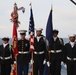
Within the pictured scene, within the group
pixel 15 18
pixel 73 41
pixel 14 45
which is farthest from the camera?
pixel 15 18

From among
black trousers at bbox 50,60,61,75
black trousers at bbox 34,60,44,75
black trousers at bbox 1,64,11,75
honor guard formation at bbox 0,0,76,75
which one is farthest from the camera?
black trousers at bbox 1,64,11,75

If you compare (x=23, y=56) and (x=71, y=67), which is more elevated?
(x=23, y=56)

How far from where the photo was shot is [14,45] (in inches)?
491

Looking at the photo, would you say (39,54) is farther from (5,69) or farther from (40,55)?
(5,69)

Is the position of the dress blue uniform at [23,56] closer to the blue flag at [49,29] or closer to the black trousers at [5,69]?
the black trousers at [5,69]

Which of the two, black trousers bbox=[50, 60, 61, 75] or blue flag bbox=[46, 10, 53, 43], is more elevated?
blue flag bbox=[46, 10, 53, 43]

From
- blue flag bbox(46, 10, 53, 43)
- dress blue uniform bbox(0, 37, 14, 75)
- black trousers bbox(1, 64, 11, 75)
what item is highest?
blue flag bbox(46, 10, 53, 43)

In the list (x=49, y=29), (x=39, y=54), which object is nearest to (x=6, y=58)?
(x=39, y=54)

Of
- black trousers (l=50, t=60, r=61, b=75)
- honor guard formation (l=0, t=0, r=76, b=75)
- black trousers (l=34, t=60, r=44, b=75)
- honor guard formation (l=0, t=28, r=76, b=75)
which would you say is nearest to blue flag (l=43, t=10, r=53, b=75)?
honor guard formation (l=0, t=0, r=76, b=75)

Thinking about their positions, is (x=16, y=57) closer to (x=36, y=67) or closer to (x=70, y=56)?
(x=36, y=67)

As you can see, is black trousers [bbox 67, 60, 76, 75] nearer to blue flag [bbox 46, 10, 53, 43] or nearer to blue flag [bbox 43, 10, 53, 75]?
blue flag [bbox 43, 10, 53, 75]

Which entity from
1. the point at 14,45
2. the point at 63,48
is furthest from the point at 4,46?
the point at 63,48

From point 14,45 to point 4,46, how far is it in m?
0.38

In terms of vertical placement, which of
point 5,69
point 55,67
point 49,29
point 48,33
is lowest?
point 5,69
